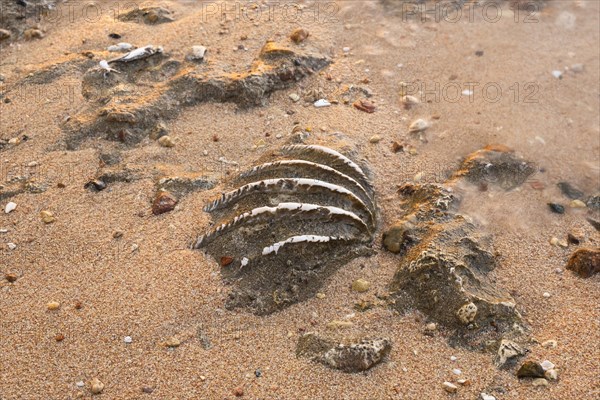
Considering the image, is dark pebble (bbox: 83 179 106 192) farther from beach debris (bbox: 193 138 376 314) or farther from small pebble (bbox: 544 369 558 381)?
small pebble (bbox: 544 369 558 381)

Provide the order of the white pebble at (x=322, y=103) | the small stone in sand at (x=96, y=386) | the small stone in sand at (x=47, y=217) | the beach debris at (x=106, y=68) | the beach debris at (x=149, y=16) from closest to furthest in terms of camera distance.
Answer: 1. the small stone in sand at (x=96, y=386)
2. the small stone in sand at (x=47, y=217)
3. the white pebble at (x=322, y=103)
4. the beach debris at (x=106, y=68)
5. the beach debris at (x=149, y=16)

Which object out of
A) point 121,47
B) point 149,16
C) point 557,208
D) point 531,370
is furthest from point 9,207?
point 557,208

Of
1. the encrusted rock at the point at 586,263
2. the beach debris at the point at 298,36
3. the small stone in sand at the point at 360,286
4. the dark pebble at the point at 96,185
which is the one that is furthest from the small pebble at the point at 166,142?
the encrusted rock at the point at 586,263

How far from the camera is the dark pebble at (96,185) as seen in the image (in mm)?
4238

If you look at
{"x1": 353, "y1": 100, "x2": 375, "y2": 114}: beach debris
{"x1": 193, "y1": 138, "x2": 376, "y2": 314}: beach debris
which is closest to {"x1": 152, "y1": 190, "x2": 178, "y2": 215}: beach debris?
{"x1": 193, "y1": 138, "x2": 376, "y2": 314}: beach debris

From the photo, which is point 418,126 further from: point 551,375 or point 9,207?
point 9,207

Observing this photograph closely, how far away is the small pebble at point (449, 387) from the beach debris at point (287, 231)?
91cm

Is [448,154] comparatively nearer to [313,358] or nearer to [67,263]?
[313,358]

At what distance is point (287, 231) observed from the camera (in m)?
3.61

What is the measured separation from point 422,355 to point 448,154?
183 centimetres

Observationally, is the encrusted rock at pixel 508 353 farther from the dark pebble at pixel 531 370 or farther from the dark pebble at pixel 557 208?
the dark pebble at pixel 557 208

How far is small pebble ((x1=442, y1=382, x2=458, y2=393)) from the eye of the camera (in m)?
3.04

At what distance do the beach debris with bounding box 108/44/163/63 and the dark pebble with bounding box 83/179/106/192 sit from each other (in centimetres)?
141

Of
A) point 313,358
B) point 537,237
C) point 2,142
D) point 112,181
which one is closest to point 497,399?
point 313,358
